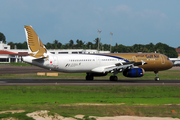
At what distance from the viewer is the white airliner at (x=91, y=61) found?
43834 millimetres

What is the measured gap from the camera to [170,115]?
1828 centimetres

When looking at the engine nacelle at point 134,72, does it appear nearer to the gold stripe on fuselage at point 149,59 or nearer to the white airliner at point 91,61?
the white airliner at point 91,61

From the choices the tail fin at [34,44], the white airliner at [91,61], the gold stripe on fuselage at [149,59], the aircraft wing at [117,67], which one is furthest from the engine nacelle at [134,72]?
the tail fin at [34,44]

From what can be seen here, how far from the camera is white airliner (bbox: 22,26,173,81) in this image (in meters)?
43.8

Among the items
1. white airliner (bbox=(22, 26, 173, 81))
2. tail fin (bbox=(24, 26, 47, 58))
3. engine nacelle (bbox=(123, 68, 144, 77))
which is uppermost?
tail fin (bbox=(24, 26, 47, 58))

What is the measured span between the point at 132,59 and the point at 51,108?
29.2 metres

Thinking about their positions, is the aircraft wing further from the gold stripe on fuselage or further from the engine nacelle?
the gold stripe on fuselage

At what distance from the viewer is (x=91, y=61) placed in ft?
151

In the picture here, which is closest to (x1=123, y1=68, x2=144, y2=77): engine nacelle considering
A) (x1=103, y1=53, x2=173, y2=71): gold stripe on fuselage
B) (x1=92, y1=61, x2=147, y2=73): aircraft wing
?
(x1=92, y1=61, x2=147, y2=73): aircraft wing

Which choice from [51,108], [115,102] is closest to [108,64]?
[115,102]

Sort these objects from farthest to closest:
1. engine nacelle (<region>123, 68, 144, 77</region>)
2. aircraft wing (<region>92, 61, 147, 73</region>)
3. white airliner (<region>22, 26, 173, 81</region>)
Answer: aircraft wing (<region>92, 61, 147, 73</region>), white airliner (<region>22, 26, 173, 81</region>), engine nacelle (<region>123, 68, 144, 77</region>)

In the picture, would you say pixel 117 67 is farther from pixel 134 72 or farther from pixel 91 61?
pixel 91 61

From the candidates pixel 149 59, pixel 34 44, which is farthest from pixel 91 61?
pixel 149 59

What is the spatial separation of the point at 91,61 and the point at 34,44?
30.2 feet
